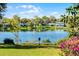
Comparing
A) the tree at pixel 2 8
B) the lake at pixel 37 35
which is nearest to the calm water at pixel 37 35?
the lake at pixel 37 35

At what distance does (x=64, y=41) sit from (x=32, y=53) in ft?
1.09

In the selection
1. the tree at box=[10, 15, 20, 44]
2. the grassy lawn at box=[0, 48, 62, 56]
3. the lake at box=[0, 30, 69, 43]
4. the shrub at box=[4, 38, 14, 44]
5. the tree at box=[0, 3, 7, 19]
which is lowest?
the grassy lawn at box=[0, 48, 62, 56]

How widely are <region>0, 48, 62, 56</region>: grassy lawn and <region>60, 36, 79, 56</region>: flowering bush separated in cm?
6

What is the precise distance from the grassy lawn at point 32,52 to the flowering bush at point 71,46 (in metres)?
0.06

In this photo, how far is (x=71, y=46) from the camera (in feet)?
8.99

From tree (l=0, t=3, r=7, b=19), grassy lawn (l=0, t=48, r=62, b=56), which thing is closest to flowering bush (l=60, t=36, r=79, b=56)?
grassy lawn (l=0, t=48, r=62, b=56)

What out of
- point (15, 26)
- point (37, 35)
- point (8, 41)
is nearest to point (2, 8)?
point (15, 26)

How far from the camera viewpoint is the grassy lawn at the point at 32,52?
8.90ft

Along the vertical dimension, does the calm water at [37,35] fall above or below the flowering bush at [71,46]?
above

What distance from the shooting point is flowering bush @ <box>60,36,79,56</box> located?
271 cm

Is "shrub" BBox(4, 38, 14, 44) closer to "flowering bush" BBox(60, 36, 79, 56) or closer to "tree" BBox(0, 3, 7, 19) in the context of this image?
"tree" BBox(0, 3, 7, 19)

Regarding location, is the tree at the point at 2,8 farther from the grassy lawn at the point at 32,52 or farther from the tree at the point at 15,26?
the grassy lawn at the point at 32,52

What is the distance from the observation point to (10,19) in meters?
2.74

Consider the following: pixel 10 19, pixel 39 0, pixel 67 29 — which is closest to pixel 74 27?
pixel 67 29
